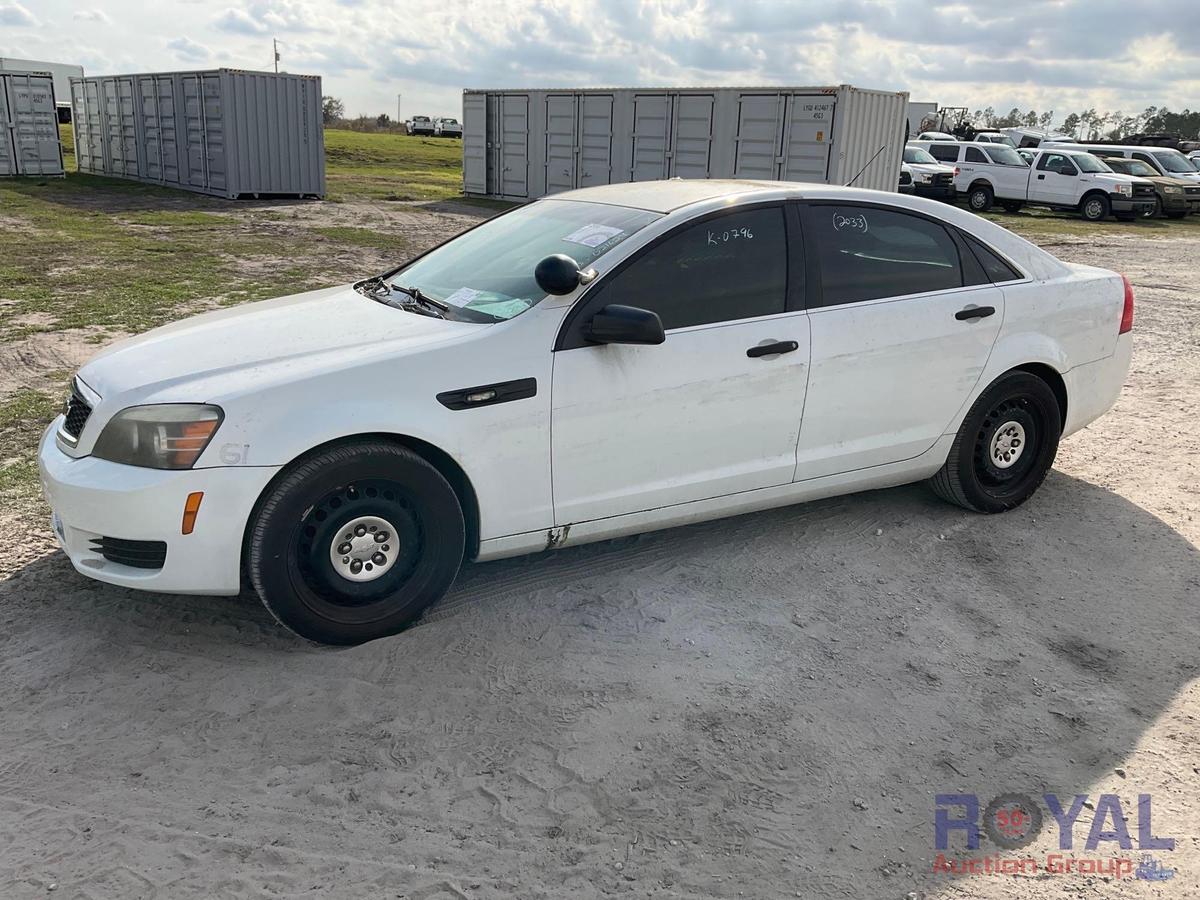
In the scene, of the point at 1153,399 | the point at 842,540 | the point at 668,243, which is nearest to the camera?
the point at 668,243

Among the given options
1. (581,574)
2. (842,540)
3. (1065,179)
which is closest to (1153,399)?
(842,540)

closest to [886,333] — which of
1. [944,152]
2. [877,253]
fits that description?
[877,253]

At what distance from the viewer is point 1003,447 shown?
5.04 metres

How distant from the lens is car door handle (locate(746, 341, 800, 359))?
13.6ft

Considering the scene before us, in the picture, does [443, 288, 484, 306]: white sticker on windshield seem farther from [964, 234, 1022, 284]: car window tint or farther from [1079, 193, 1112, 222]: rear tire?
[1079, 193, 1112, 222]: rear tire

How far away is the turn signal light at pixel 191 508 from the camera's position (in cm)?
332

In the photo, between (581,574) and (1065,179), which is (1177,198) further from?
(581,574)

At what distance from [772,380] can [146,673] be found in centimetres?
264

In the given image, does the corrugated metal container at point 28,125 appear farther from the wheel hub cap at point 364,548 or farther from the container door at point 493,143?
the wheel hub cap at point 364,548

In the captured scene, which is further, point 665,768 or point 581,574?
point 581,574

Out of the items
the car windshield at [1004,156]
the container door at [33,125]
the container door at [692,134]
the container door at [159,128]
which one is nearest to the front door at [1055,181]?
the car windshield at [1004,156]

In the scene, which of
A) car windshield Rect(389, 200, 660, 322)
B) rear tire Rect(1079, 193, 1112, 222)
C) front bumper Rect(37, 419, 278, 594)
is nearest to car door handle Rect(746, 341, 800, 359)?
car windshield Rect(389, 200, 660, 322)

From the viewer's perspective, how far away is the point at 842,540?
4781mm

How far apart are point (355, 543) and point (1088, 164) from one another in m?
26.5
